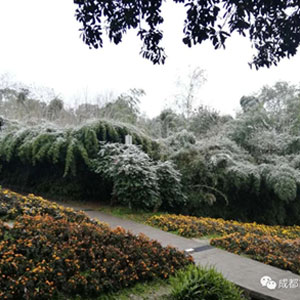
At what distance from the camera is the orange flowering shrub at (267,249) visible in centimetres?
412

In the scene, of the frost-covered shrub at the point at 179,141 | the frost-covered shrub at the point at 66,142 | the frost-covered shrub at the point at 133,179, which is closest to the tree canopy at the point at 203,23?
the frost-covered shrub at the point at 133,179

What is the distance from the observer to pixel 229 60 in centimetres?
291

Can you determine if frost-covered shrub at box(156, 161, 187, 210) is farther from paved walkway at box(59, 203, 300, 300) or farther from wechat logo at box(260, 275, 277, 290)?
wechat logo at box(260, 275, 277, 290)

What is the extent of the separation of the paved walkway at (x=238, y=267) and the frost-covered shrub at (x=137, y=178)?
4.12 feet

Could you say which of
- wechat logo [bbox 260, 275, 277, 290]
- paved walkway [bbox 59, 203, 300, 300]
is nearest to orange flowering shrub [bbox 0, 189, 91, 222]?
paved walkway [bbox 59, 203, 300, 300]

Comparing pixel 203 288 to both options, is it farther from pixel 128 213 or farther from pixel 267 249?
pixel 128 213

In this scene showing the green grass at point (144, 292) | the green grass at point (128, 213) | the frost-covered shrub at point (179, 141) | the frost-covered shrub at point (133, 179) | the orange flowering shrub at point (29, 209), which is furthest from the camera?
the frost-covered shrub at point (179, 141)

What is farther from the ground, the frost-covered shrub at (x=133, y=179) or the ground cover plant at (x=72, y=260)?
the frost-covered shrub at (x=133, y=179)

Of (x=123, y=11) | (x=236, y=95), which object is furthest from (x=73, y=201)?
(x=236, y=95)

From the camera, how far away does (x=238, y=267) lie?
3.91m

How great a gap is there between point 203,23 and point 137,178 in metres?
4.73

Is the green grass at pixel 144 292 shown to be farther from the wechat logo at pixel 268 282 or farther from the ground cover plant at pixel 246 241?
the ground cover plant at pixel 246 241

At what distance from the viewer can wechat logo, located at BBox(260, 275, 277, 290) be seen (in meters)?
3.30

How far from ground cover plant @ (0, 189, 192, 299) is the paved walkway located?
0.59 meters
